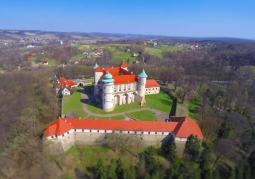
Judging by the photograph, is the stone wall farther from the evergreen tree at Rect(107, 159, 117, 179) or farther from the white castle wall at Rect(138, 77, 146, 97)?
the white castle wall at Rect(138, 77, 146, 97)

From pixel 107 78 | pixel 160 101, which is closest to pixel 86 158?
pixel 107 78

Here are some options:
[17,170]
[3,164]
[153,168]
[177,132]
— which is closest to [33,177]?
[17,170]

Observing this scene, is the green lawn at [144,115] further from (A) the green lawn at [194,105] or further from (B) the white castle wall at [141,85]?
(A) the green lawn at [194,105]

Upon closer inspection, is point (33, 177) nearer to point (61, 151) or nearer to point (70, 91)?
point (61, 151)

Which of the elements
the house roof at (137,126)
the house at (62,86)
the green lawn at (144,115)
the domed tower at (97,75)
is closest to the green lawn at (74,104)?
the house at (62,86)

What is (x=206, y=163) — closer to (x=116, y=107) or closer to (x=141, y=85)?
(x=116, y=107)
